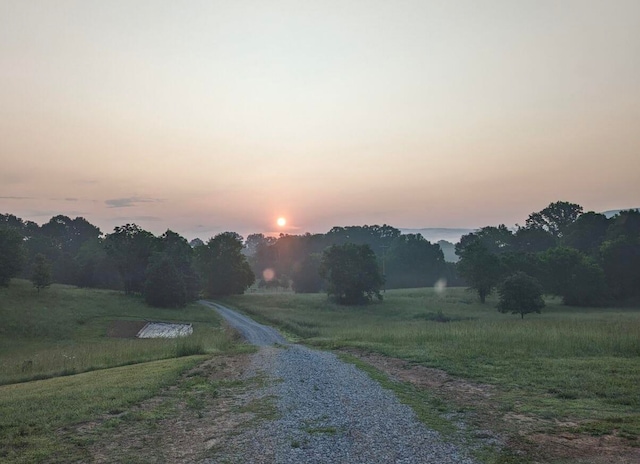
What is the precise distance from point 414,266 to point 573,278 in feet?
213

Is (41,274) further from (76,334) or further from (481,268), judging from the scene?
(481,268)

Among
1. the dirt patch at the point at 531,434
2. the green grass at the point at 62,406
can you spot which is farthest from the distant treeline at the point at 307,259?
the dirt patch at the point at 531,434

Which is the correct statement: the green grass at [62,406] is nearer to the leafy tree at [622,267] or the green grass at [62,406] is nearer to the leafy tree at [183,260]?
the leafy tree at [183,260]

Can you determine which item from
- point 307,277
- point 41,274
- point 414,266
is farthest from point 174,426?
point 414,266

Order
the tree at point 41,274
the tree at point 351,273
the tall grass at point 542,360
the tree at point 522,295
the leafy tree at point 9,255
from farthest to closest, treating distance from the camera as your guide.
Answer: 1. the tree at point 351,273
2. the leafy tree at point 9,255
3. the tree at point 41,274
4. the tree at point 522,295
5. the tall grass at point 542,360

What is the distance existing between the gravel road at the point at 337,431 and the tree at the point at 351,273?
5913 cm

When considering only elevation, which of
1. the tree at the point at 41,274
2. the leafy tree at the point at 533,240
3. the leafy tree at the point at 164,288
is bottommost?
the leafy tree at the point at 164,288

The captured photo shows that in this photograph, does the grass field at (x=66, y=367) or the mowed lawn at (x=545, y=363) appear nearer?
the grass field at (x=66, y=367)

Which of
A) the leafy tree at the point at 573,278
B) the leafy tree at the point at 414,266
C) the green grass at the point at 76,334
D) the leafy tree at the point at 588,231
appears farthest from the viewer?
the leafy tree at the point at 414,266

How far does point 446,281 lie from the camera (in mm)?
136625

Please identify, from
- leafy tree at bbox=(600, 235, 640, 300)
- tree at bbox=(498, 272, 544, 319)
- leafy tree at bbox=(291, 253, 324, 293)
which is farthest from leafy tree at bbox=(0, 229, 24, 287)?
leafy tree at bbox=(600, 235, 640, 300)

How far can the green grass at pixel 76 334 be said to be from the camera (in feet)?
83.7

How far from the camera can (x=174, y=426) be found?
11.9 metres

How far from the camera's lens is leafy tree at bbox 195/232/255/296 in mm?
100938
